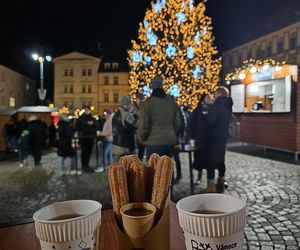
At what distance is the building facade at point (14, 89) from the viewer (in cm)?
3800

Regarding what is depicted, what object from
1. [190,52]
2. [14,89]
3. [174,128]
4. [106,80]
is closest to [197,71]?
[190,52]

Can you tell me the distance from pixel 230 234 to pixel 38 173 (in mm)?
9280

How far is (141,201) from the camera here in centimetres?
105

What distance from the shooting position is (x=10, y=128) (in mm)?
14555

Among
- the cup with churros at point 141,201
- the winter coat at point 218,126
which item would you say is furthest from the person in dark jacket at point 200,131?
the cup with churros at point 141,201

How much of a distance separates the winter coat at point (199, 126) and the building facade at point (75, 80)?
175ft

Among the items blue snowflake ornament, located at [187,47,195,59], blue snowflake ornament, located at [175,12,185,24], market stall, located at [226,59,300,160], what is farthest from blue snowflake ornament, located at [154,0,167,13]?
A: market stall, located at [226,59,300,160]

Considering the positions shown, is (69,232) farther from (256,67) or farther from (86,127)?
(256,67)

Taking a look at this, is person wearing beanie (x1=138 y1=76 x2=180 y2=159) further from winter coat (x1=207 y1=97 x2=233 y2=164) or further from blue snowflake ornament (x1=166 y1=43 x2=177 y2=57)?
blue snowflake ornament (x1=166 y1=43 x2=177 y2=57)

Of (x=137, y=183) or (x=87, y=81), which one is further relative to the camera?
(x=87, y=81)

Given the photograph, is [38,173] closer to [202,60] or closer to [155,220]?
[155,220]

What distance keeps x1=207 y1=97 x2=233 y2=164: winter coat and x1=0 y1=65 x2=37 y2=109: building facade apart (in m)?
32.3

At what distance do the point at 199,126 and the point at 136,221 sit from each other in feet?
17.4

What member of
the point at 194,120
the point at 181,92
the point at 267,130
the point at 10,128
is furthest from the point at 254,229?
the point at 181,92
